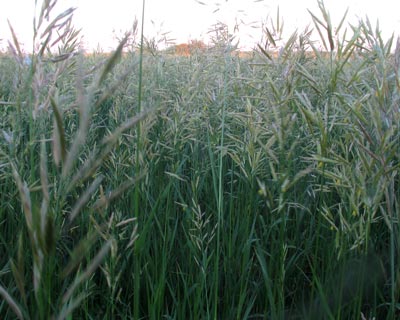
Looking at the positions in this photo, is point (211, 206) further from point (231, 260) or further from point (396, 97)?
point (396, 97)

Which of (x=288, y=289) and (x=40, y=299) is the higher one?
(x=40, y=299)

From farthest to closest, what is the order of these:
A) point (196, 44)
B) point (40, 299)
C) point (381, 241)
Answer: point (196, 44)
point (381, 241)
point (40, 299)

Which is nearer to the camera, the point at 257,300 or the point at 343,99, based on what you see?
the point at 343,99

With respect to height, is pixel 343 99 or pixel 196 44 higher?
pixel 196 44

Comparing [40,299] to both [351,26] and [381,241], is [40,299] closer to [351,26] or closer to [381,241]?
[351,26]

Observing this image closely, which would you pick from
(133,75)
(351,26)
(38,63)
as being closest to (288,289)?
(351,26)

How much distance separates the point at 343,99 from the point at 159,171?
98cm

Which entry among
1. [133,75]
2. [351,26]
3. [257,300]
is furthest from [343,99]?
[133,75]

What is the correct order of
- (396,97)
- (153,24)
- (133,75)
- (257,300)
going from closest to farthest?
1. (396,97)
2. (257,300)
3. (153,24)
4. (133,75)

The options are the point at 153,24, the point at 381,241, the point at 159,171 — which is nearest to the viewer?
the point at 381,241

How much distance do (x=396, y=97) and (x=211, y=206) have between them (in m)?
0.84

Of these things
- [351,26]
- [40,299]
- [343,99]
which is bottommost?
[40,299]

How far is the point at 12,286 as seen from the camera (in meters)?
1.36

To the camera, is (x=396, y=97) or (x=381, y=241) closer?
(x=396, y=97)
